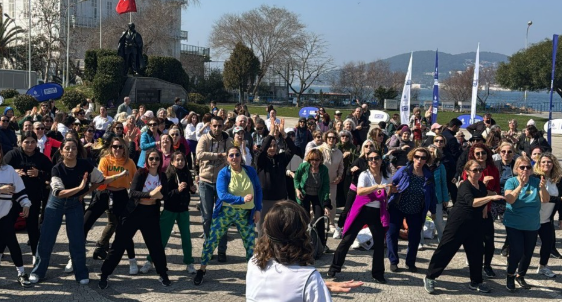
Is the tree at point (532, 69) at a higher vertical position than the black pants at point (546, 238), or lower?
higher

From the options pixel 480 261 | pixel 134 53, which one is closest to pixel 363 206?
pixel 480 261

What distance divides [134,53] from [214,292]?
2160cm

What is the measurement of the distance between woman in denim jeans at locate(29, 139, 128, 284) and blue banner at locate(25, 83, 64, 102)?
1290 centimetres

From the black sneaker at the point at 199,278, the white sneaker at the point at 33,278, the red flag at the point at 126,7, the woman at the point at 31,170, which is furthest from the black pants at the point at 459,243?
the red flag at the point at 126,7

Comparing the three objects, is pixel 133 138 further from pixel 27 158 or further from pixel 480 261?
pixel 480 261

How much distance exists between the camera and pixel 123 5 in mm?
32062

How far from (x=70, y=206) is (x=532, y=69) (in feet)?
142

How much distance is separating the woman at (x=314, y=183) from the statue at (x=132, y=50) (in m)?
19.8

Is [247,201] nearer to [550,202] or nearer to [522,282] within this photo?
[522,282]

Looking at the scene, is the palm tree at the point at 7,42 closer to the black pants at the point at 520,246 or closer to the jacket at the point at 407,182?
the jacket at the point at 407,182

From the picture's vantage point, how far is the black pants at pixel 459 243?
6422 millimetres

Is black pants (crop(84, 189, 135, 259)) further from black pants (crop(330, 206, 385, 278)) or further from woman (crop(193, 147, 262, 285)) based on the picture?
black pants (crop(330, 206, 385, 278))

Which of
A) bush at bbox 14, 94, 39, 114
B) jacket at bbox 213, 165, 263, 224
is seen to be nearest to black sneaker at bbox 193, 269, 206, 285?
jacket at bbox 213, 165, 263, 224

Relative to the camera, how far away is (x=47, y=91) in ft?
61.1
